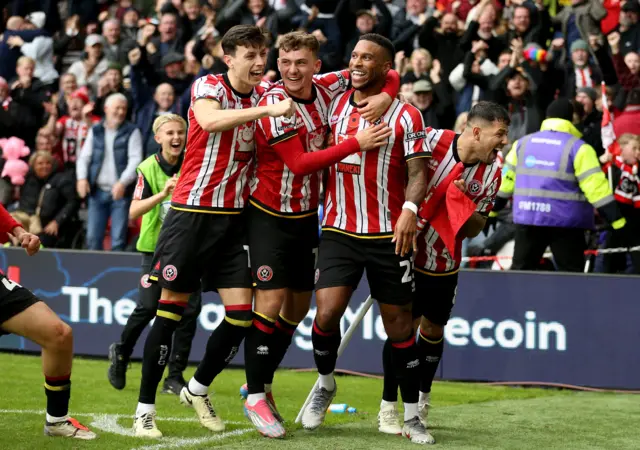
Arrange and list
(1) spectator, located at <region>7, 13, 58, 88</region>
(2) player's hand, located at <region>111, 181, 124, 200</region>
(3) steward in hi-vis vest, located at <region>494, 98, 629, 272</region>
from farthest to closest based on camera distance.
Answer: (1) spectator, located at <region>7, 13, 58, 88</region> → (2) player's hand, located at <region>111, 181, 124, 200</region> → (3) steward in hi-vis vest, located at <region>494, 98, 629, 272</region>

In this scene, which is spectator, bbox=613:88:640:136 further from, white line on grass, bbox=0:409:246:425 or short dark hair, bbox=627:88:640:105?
white line on grass, bbox=0:409:246:425

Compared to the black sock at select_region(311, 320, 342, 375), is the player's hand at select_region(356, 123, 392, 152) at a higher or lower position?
higher

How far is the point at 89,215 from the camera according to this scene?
1373cm

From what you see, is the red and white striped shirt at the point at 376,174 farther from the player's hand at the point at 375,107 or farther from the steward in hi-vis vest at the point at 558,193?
the steward in hi-vis vest at the point at 558,193

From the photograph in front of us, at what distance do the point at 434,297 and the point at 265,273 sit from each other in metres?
1.20

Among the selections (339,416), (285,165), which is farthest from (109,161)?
(285,165)

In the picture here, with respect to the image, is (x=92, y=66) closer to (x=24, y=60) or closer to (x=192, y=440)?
(x=24, y=60)

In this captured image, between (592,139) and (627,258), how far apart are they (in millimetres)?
1342

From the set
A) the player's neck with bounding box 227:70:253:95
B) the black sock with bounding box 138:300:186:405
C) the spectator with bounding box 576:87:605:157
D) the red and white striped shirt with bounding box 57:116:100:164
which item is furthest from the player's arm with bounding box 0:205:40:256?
the red and white striped shirt with bounding box 57:116:100:164

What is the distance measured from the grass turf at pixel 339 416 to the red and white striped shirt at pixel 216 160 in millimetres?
1409

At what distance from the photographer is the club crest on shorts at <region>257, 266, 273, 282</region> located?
688 cm

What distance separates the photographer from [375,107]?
6.82m

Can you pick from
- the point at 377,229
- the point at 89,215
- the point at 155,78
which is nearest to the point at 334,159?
the point at 377,229

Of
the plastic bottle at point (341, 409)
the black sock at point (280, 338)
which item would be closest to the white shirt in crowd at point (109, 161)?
the plastic bottle at point (341, 409)
